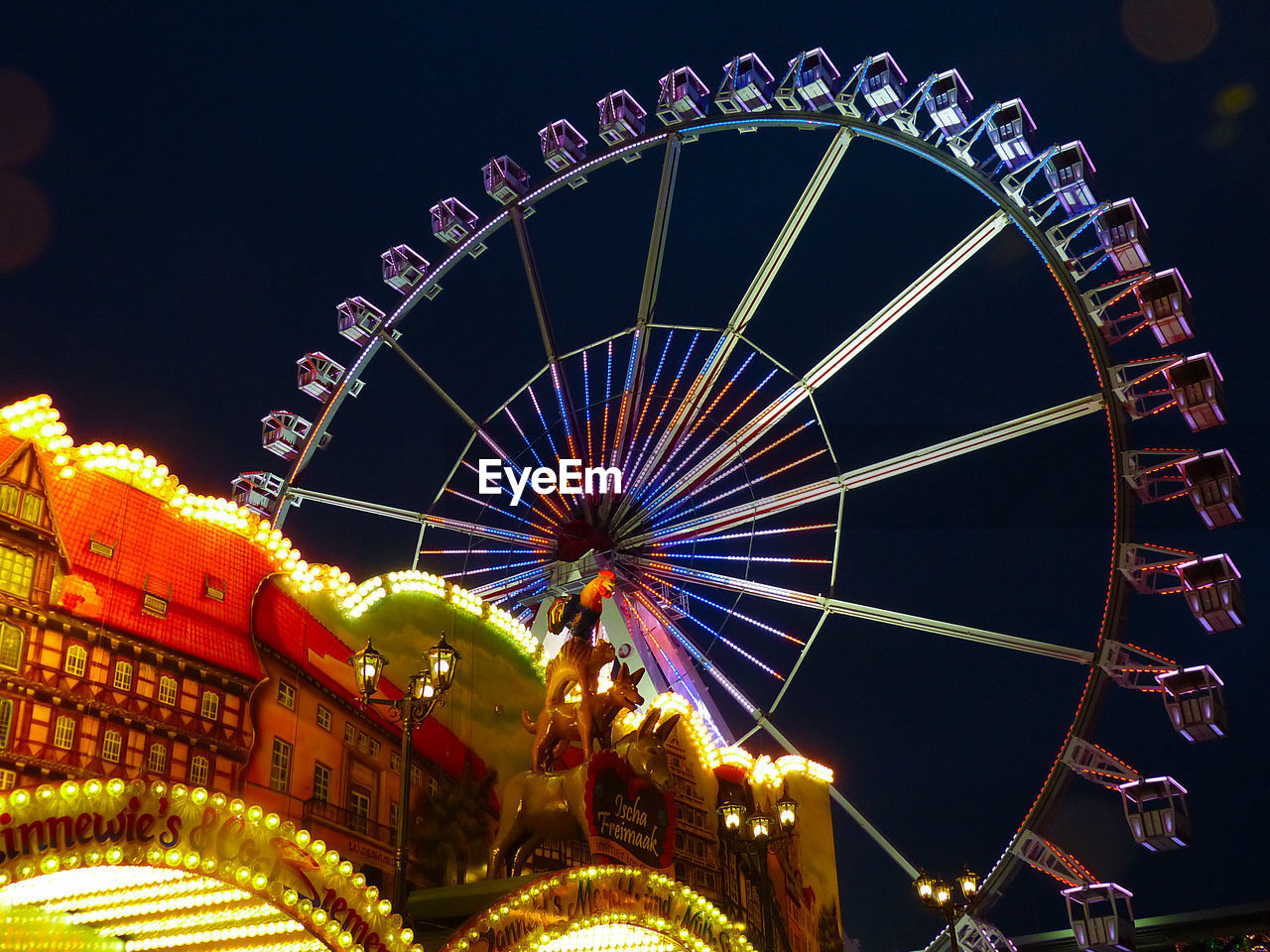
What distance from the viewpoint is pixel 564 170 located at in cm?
1912

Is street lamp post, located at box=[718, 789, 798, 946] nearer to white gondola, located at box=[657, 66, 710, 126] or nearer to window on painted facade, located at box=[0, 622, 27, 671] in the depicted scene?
window on painted facade, located at box=[0, 622, 27, 671]

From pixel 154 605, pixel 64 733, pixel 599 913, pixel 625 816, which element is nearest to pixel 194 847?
pixel 64 733

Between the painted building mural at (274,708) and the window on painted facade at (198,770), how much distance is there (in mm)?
21

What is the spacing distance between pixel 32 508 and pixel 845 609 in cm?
1190

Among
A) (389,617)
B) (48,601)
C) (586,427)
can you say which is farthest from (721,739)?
(48,601)

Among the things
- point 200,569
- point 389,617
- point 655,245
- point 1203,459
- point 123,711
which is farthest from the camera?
point 655,245

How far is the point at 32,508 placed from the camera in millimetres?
7699

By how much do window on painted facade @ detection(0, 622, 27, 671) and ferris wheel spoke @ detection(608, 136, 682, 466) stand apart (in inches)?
430

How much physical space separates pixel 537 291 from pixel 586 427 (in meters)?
2.64

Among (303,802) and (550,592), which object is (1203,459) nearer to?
(550,592)

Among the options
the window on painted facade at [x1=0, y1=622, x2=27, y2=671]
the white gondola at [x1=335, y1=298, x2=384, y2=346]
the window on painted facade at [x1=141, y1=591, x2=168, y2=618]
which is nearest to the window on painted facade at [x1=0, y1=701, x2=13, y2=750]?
the window on painted facade at [x1=0, y1=622, x2=27, y2=671]

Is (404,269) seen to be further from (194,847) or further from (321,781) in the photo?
(194,847)

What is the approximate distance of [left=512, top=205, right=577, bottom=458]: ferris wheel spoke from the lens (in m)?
17.7

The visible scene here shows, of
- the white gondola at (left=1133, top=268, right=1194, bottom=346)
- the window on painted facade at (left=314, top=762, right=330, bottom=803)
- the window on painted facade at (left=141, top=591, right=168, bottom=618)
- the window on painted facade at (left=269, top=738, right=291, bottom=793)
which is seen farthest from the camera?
the white gondola at (left=1133, top=268, right=1194, bottom=346)
